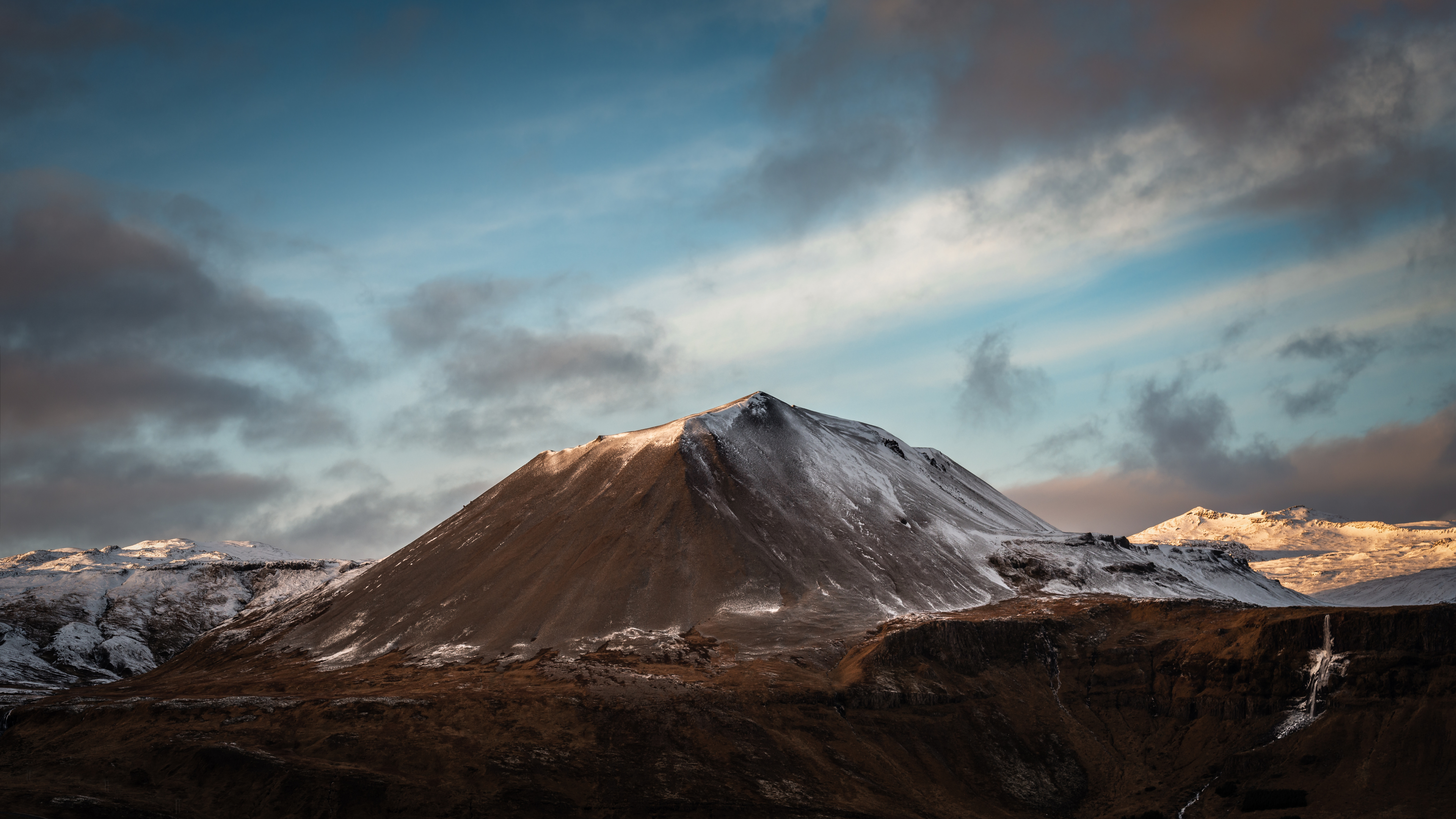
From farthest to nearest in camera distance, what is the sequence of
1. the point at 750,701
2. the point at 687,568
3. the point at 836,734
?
the point at 687,568 < the point at 750,701 < the point at 836,734

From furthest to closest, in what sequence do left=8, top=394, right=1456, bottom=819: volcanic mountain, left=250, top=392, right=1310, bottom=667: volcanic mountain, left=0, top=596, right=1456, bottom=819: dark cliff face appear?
left=250, top=392, right=1310, bottom=667: volcanic mountain
left=8, top=394, right=1456, bottom=819: volcanic mountain
left=0, top=596, right=1456, bottom=819: dark cliff face

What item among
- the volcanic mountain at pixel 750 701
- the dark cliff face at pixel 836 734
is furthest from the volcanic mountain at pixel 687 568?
the dark cliff face at pixel 836 734

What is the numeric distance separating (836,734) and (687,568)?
159ft

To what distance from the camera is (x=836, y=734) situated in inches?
4520

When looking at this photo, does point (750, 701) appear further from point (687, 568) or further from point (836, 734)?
point (687, 568)

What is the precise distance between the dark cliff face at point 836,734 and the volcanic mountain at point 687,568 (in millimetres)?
10248

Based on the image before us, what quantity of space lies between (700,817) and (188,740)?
49179 millimetres

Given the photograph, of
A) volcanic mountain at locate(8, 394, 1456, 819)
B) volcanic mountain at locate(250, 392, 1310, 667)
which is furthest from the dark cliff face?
volcanic mountain at locate(250, 392, 1310, 667)

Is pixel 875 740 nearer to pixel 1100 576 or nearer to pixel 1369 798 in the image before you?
pixel 1369 798

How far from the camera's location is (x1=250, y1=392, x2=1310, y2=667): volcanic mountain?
5763 inches

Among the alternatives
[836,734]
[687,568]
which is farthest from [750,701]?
[687,568]

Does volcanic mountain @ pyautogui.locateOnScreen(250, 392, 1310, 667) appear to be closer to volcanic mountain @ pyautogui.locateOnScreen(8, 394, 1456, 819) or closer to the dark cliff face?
volcanic mountain @ pyautogui.locateOnScreen(8, 394, 1456, 819)

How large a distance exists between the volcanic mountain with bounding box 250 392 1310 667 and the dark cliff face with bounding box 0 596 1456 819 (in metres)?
10.2

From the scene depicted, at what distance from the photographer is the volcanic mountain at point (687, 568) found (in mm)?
146375
